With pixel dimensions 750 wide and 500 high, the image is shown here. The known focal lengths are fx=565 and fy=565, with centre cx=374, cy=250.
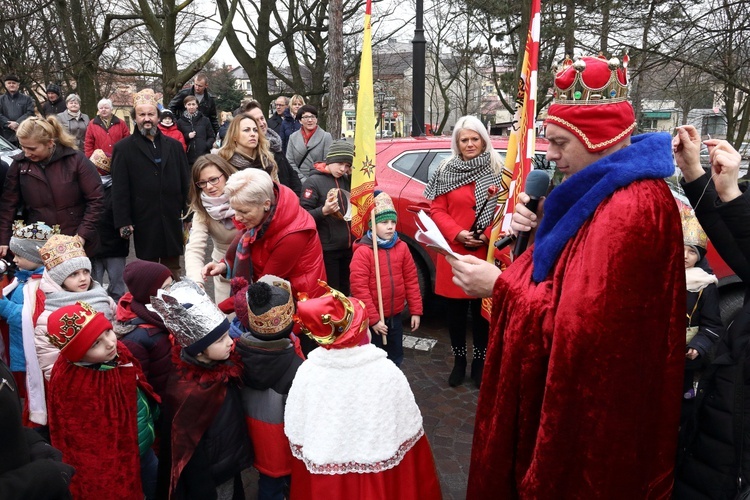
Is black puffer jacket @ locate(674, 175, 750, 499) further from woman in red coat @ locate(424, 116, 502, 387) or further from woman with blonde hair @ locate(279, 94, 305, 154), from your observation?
woman with blonde hair @ locate(279, 94, 305, 154)

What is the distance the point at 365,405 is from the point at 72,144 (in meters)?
3.95

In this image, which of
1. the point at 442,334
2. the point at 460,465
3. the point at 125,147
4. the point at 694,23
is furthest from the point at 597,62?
the point at 694,23

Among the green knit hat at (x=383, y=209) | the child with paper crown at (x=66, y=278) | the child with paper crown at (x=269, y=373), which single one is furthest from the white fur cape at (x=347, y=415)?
the green knit hat at (x=383, y=209)

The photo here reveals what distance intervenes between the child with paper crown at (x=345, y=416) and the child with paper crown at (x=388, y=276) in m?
1.71

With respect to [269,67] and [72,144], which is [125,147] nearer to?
[72,144]

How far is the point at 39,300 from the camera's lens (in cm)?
342

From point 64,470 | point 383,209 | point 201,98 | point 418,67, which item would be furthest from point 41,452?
point 418,67

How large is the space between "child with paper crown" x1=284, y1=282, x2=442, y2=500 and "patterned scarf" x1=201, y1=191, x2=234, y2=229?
6.03ft

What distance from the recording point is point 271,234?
3566 mm

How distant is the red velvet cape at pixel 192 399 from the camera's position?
2586 mm

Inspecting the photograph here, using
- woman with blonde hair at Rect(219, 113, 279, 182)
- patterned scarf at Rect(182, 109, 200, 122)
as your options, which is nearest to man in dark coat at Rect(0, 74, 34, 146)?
patterned scarf at Rect(182, 109, 200, 122)

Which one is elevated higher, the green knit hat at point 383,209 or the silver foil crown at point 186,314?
the green knit hat at point 383,209

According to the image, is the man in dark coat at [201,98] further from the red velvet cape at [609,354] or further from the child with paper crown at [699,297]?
the red velvet cape at [609,354]

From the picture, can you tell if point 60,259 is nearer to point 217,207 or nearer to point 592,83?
point 217,207
